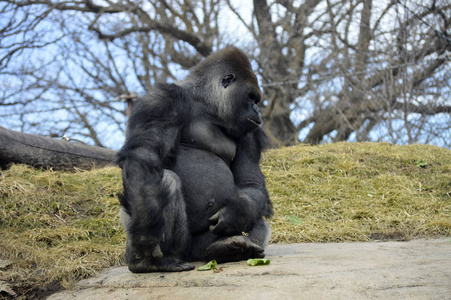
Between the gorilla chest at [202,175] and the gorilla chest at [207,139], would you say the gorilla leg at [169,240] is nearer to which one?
the gorilla chest at [202,175]

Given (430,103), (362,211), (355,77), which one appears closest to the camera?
(362,211)

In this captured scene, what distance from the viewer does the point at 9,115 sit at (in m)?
14.3

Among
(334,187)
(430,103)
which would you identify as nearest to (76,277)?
(334,187)

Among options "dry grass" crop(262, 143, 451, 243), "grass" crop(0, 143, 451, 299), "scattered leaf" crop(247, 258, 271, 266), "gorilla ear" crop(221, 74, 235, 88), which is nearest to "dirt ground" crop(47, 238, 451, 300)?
"scattered leaf" crop(247, 258, 271, 266)

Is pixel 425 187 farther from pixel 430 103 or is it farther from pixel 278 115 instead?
pixel 278 115

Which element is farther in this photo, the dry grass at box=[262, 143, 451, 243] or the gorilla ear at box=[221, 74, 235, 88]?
the dry grass at box=[262, 143, 451, 243]

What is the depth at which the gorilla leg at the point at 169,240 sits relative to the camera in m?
3.38

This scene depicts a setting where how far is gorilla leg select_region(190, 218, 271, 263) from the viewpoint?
3.53 m

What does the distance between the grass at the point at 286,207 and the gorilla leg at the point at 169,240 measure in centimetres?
59

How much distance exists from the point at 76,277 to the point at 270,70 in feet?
40.1

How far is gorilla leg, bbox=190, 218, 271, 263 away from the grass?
0.91 metres

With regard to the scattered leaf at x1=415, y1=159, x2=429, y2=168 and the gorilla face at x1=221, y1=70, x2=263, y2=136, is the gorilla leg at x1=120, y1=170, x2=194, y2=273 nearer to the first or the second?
the gorilla face at x1=221, y1=70, x2=263, y2=136

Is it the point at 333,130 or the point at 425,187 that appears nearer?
the point at 425,187

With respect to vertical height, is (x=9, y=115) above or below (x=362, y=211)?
above
